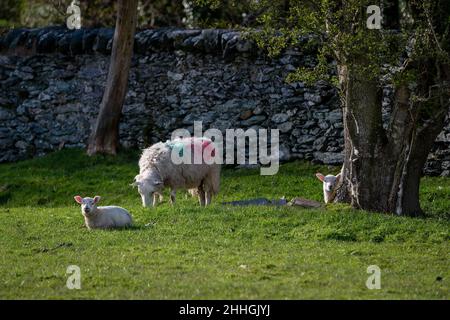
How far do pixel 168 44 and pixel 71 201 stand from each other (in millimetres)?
5286

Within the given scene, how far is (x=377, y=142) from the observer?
16.0m

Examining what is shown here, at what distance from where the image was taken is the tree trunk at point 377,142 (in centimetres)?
1597

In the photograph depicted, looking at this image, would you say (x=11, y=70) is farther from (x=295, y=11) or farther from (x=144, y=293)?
(x=144, y=293)

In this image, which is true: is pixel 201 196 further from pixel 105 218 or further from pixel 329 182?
pixel 105 218

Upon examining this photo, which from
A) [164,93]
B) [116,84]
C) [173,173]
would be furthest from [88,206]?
[164,93]

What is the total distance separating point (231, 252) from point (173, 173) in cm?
494

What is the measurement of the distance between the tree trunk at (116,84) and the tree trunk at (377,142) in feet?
24.4

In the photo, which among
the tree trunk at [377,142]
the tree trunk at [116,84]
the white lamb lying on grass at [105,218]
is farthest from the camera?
the tree trunk at [116,84]

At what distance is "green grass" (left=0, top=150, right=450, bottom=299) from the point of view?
1034 cm

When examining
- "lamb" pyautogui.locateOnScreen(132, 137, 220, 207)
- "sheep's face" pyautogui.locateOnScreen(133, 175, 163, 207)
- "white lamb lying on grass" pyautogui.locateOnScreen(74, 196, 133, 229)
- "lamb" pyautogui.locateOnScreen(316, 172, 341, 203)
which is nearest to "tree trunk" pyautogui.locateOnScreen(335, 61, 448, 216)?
"lamb" pyautogui.locateOnScreen(316, 172, 341, 203)

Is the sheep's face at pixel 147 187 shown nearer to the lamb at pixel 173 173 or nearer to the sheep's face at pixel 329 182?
the lamb at pixel 173 173

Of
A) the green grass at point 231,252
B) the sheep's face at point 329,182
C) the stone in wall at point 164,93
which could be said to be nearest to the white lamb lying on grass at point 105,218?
the green grass at point 231,252

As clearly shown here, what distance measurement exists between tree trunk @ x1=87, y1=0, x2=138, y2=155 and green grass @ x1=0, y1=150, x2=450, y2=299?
151 inches

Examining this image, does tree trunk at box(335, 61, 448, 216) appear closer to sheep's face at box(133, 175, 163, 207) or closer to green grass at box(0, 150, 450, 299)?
green grass at box(0, 150, 450, 299)
